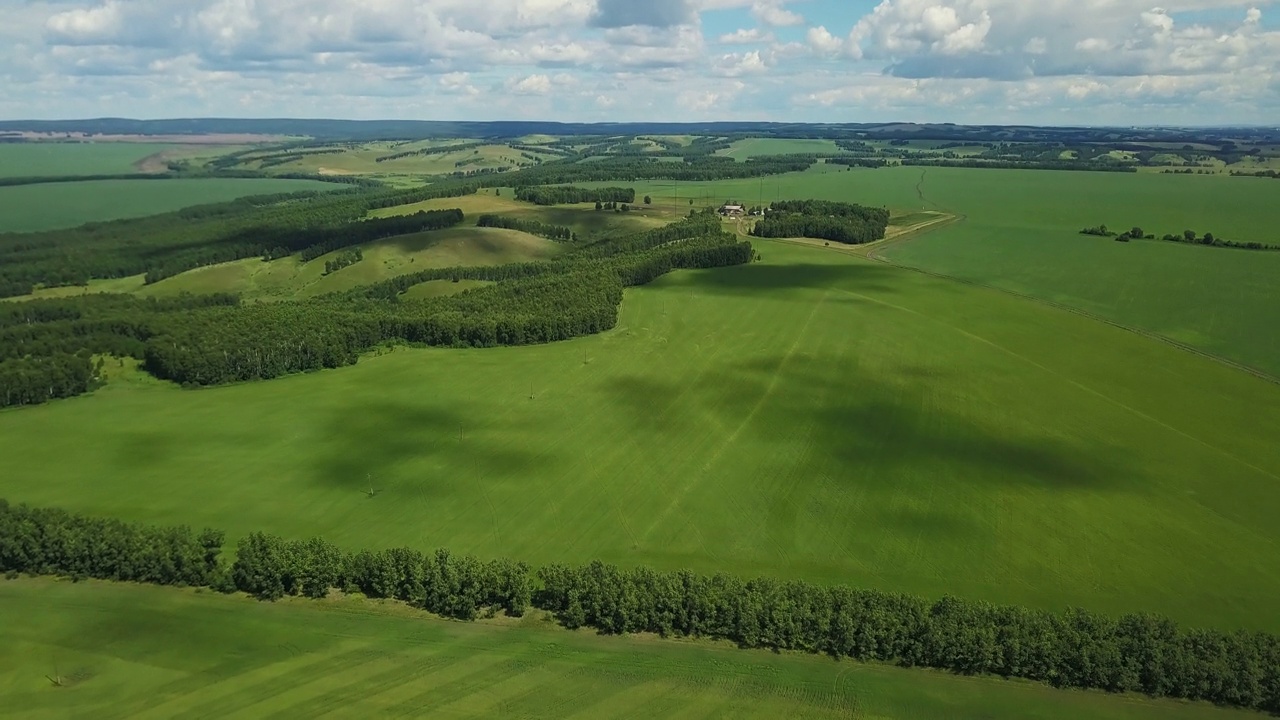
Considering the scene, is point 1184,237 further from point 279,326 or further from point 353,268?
point 279,326

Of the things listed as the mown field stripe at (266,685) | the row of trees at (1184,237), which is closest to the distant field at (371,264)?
the mown field stripe at (266,685)

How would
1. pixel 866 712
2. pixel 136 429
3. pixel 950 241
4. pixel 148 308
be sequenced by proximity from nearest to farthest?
pixel 866 712
pixel 136 429
pixel 148 308
pixel 950 241

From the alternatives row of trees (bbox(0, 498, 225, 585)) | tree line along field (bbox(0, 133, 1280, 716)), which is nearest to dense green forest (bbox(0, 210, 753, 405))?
tree line along field (bbox(0, 133, 1280, 716))

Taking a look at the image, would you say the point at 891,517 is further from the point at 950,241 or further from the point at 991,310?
the point at 950,241

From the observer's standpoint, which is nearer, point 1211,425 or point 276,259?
point 1211,425

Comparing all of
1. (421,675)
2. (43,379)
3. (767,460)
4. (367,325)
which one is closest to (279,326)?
(367,325)

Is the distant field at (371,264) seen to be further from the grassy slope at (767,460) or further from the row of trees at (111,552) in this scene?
the row of trees at (111,552)

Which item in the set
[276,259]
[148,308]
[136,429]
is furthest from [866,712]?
[276,259]
